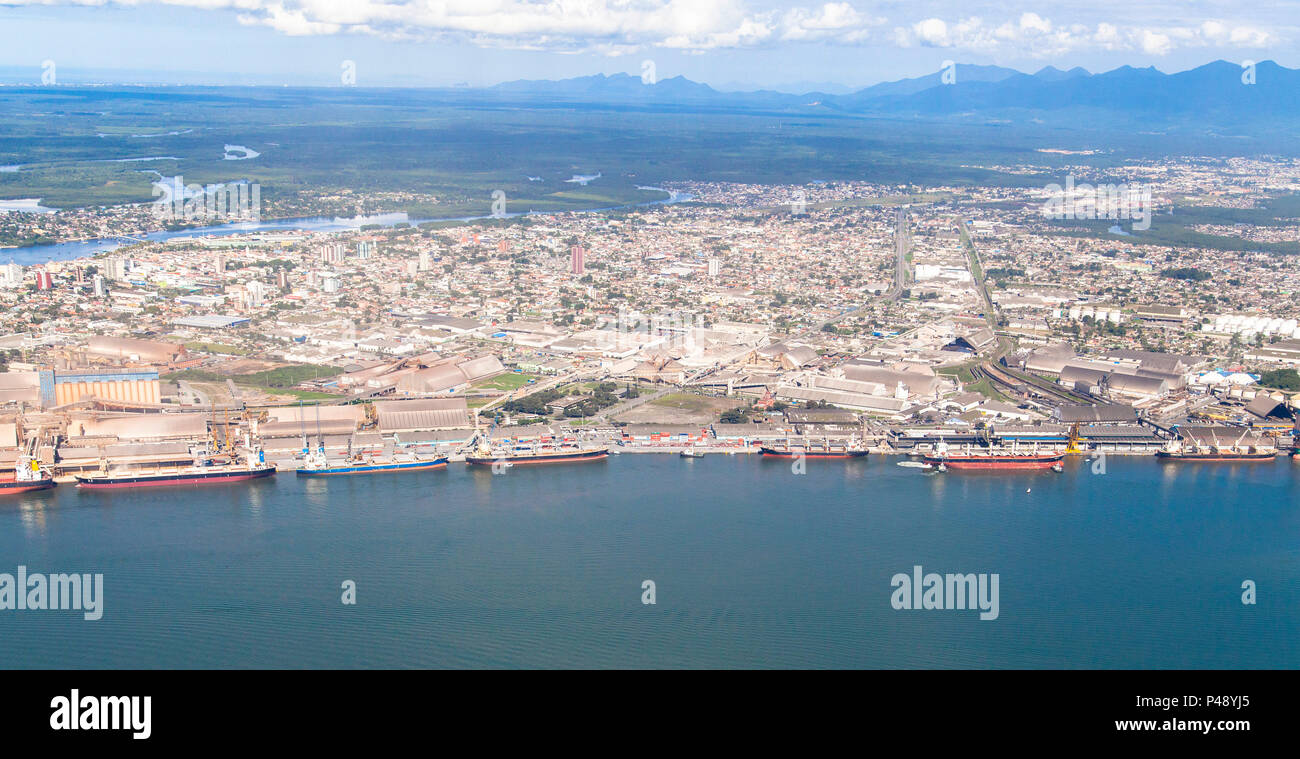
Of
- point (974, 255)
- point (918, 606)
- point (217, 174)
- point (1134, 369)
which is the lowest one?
point (918, 606)

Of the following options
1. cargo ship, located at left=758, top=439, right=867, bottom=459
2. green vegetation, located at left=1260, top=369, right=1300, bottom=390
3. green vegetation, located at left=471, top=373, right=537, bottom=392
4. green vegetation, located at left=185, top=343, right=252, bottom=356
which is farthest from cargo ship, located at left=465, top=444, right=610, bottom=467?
green vegetation, located at left=1260, top=369, right=1300, bottom=390

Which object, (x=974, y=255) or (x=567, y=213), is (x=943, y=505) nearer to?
(x=974, y=255)

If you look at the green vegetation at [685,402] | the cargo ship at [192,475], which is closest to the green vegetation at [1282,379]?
the green vegetation at [685,402]

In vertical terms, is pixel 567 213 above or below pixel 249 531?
above

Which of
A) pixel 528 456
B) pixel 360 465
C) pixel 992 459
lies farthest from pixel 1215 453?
pixel 360 465

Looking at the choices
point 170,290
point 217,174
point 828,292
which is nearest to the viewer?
point 170,290

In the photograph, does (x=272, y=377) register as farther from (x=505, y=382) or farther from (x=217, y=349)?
(x=505, y=382)

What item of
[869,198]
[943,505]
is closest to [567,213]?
[869,198]
